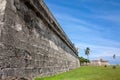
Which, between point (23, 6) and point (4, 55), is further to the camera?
point (23, 6)

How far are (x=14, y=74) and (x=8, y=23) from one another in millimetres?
1262

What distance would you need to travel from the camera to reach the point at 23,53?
465cm

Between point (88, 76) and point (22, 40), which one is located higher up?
point (22, 40)

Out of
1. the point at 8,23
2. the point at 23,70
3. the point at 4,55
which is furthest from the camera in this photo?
the point at 23,70

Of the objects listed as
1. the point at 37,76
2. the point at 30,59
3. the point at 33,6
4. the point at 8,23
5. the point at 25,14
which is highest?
the point at 33,6

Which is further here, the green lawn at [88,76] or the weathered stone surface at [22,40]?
the green lawn at [88,76]

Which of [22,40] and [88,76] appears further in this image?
[88,76]

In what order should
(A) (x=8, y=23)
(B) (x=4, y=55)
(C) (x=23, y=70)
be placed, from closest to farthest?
(B) (x=4, y=55) < (A) (x=8, y=23) < (C) (x=23, y=70)

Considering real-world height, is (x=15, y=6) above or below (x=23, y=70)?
above

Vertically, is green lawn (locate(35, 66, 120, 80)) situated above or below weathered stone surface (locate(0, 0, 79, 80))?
below

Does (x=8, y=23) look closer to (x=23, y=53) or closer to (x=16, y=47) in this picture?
(x=16, y=47)

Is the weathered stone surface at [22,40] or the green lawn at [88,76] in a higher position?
the weathered stone surface at [22,40]

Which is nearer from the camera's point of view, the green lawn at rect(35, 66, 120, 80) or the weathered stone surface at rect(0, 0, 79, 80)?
the weathered stone surface at rect(0, 0, 79, 80)

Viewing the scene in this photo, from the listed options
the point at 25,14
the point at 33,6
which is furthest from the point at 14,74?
the point at 33,6
